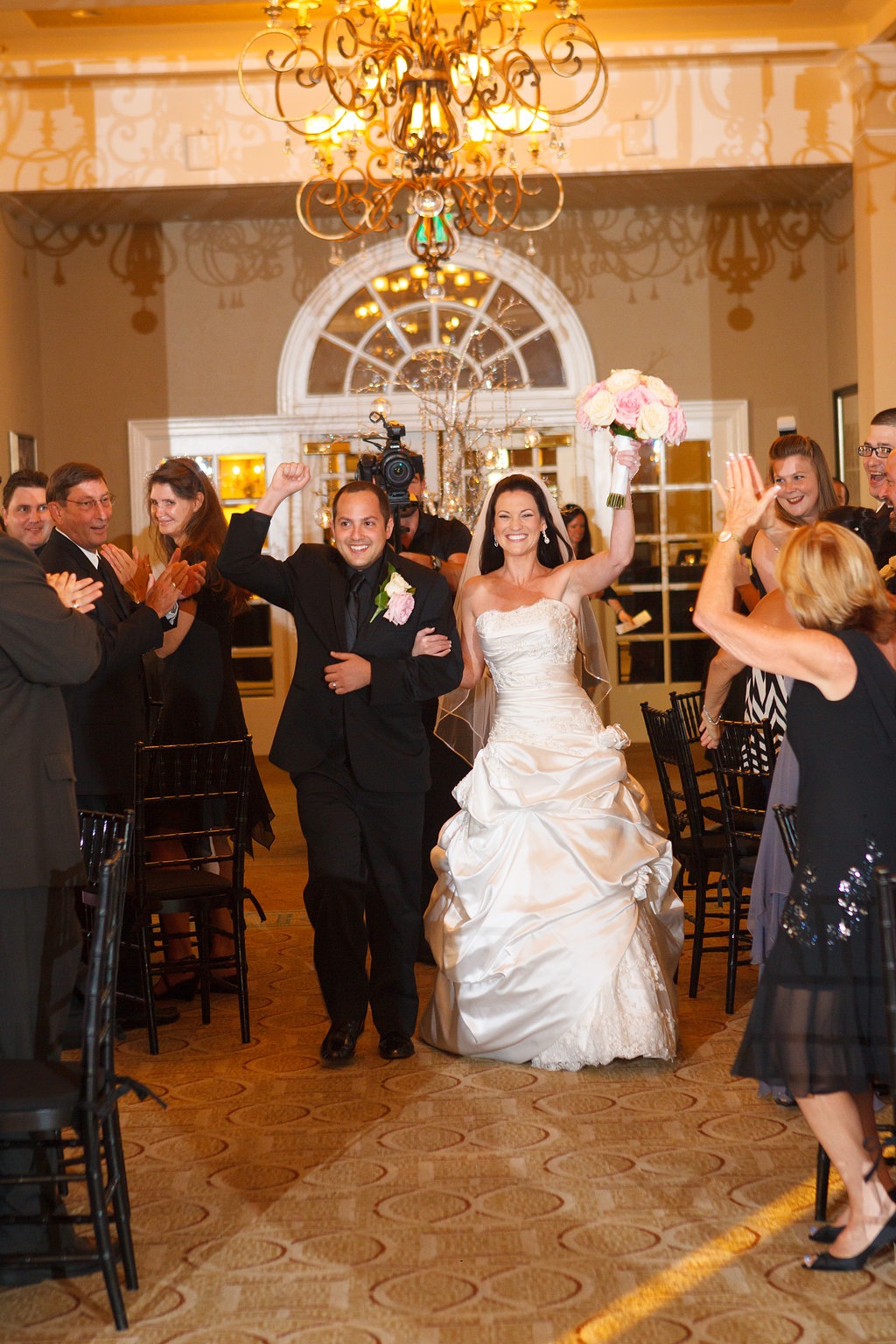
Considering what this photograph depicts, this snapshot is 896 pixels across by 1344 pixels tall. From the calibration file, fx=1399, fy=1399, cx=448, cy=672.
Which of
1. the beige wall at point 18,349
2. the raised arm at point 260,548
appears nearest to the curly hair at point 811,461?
the raised arm at point 260,548

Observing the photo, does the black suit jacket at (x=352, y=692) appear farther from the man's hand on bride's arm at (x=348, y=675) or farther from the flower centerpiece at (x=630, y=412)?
the flower centerpiece at (x=630, y=412)

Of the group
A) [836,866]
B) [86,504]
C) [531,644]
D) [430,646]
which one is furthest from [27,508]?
[836,866]

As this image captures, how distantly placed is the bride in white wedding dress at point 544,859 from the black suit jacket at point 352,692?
277mm

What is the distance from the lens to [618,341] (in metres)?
11.6

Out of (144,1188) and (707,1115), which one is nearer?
(144,1188)

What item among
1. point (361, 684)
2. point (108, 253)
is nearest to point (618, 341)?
point (108, 253)

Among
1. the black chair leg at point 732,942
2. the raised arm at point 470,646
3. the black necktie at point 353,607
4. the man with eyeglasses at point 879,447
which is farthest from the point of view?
the man with eyeglasses at point 879,447

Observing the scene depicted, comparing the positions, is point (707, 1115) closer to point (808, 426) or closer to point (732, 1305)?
point (732, 1305)

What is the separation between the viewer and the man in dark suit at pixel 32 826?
3.02m

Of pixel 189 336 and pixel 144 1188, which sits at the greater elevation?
pixel 189 336

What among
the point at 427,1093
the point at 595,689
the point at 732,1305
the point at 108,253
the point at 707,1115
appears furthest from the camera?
the point at 108,253

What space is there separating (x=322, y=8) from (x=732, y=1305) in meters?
8.74

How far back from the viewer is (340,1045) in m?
4.44

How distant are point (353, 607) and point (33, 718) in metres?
1.60
